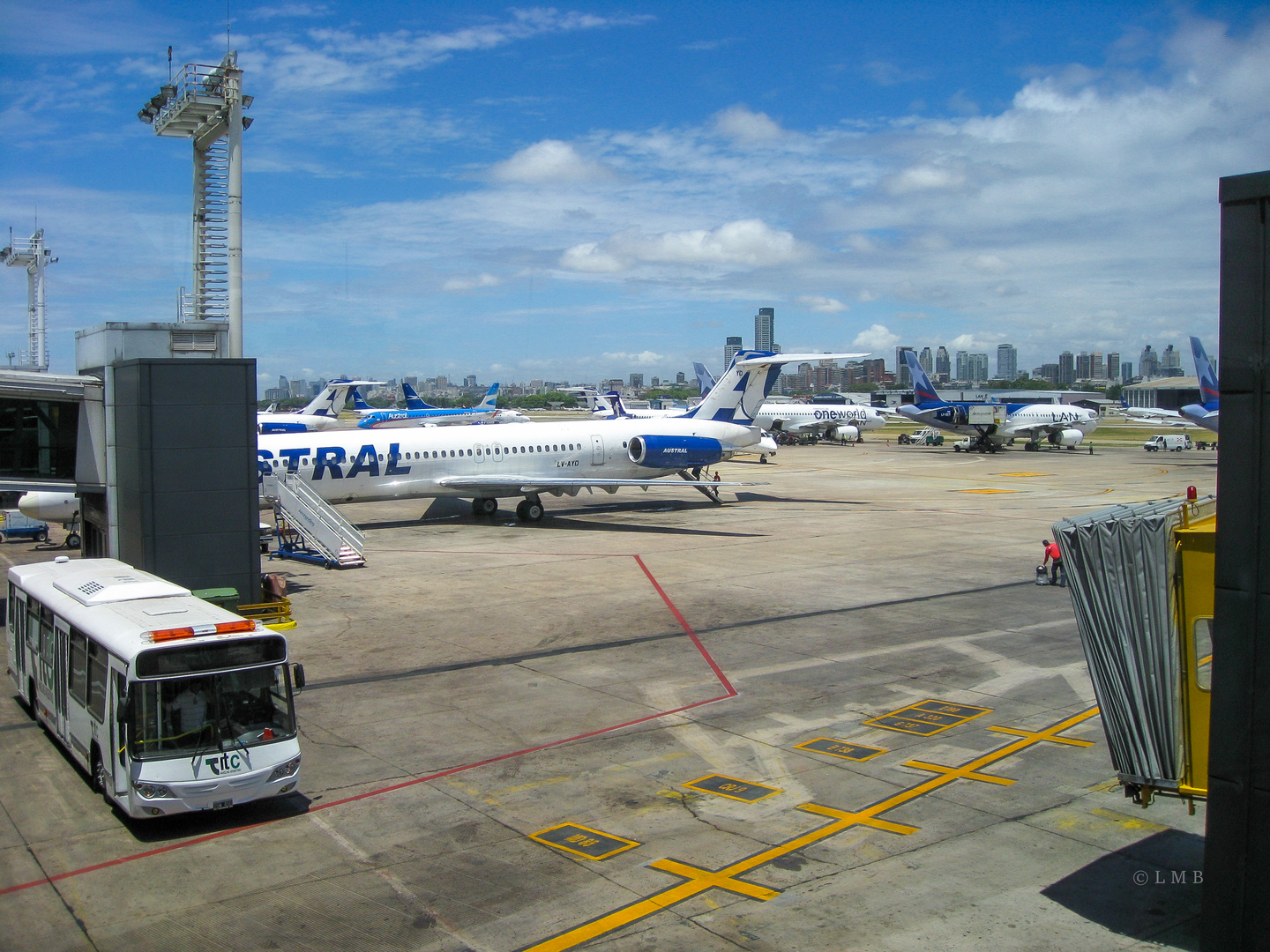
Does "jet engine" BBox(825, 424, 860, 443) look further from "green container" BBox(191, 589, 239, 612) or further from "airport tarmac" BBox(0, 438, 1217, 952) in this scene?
"green container" BBox(191, 589, 239, 612)

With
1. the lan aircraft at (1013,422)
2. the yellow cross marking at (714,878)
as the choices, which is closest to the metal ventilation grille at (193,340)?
the yellow cross marking at (714,878)

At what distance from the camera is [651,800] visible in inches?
453

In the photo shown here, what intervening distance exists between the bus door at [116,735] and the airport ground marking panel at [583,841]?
446cm

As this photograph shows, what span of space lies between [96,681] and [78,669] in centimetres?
88

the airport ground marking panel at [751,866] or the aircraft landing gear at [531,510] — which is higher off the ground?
the aircraft landing gear at [531,510]

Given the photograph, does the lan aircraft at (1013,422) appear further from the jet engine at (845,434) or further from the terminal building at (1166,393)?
the terminal building at (1166,393)

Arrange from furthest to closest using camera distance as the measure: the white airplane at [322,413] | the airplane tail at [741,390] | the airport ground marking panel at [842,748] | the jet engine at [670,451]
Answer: the white airplane at [322,413] < the airplane tail at [741,390] < the jet engine at [670,451] < the airport ground marking panel at [842,748]

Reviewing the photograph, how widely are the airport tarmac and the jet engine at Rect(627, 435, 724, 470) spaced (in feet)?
48.0

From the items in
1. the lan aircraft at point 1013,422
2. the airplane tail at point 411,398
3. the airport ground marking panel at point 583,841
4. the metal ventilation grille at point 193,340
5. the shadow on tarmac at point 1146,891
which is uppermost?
the airplane tail at point 411,398

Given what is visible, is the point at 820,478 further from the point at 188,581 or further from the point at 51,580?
the point at 51,580

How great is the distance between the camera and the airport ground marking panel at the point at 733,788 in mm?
11609

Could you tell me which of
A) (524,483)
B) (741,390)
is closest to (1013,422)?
(741,390)

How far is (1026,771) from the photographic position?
1233cm

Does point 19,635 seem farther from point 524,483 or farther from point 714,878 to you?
point 524,483
